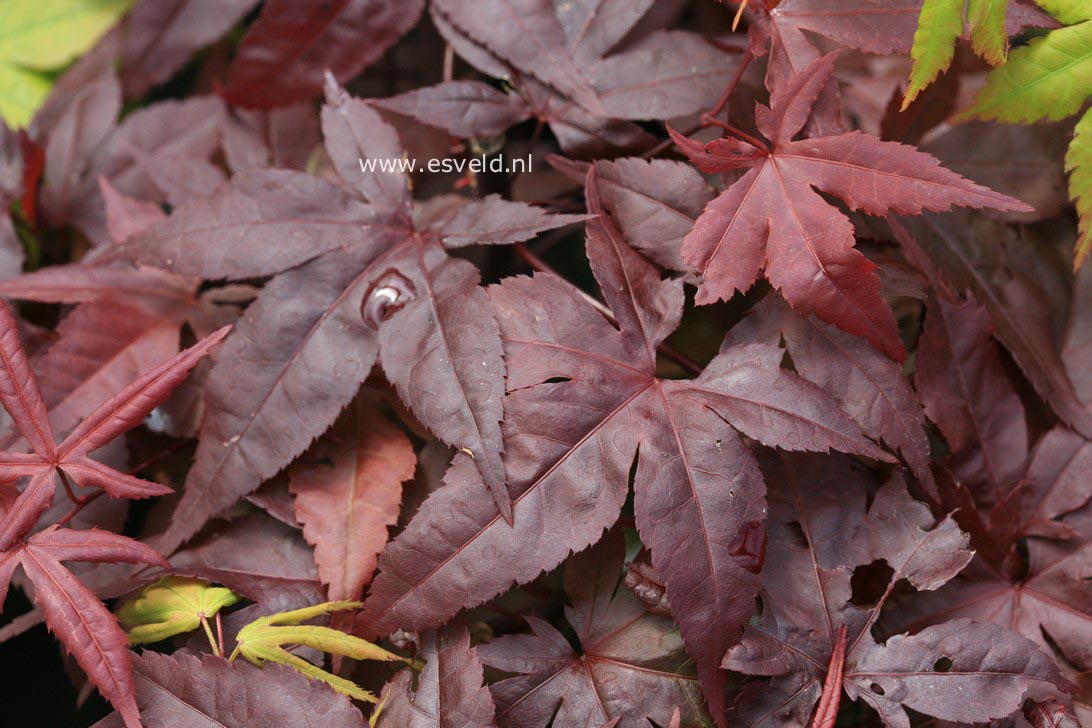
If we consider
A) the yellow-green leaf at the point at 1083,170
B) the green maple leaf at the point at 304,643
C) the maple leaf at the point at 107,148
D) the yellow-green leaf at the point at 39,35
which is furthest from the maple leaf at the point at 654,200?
the yellow-green leaf at the point at 39,35

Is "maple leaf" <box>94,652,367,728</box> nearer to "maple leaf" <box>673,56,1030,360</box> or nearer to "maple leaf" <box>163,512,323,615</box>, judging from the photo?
"maple leaf" <box>163,512,323,615</box>

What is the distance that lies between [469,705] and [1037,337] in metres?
0.70

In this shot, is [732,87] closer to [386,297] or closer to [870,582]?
[386,297]

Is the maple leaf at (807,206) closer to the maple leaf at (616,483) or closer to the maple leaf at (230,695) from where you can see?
the maple leaf at (616,483)

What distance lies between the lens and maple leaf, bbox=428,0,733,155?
2.72ft

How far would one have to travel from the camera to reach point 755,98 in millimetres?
786

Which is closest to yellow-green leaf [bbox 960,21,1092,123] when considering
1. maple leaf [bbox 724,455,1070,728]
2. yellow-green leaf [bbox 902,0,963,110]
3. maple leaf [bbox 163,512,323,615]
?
yellow-green leaf [bbox 902,0,963,110]

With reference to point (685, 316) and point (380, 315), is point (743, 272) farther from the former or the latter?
point (380, 315)

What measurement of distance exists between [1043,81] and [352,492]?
749 millimetres

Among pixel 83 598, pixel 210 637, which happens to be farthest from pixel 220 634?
pixel 83 598

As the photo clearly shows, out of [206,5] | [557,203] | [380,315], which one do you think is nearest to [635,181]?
[557,203]

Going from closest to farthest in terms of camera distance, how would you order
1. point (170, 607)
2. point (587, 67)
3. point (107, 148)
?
point (170, 607)
point (587, 67)
point (107, 148)

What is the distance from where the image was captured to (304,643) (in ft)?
2.23

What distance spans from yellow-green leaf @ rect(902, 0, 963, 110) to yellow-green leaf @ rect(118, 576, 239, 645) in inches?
29.2
